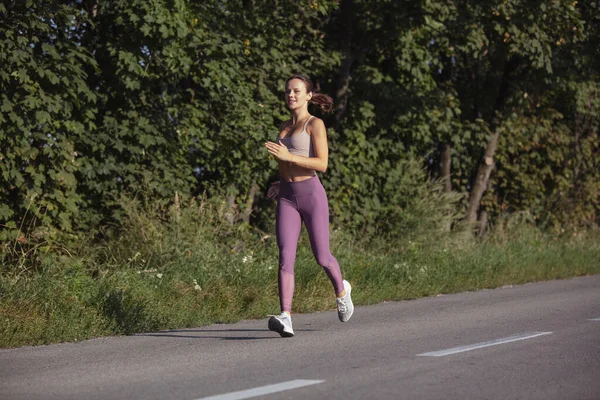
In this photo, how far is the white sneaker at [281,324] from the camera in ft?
28.0

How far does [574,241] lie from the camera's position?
21734 millimetres

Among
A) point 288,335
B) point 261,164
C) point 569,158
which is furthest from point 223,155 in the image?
point 569,158

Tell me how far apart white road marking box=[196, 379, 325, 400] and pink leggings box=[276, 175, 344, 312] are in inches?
94.2

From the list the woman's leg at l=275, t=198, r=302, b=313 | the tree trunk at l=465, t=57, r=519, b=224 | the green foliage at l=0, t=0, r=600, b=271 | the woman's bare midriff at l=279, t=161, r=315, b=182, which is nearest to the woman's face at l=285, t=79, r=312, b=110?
the woman's bare midriff at l=279, t=161, r=315, b=182

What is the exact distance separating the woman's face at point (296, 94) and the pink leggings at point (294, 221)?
0.60 metres

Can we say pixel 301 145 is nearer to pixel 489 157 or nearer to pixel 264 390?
pixel 264 390

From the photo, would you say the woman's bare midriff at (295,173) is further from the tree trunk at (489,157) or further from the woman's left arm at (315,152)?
the tree trunk at (489,157)

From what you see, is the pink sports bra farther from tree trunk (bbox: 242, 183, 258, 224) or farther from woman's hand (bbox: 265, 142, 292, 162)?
tree trunk (bbox: 242, 183, 258, 224)

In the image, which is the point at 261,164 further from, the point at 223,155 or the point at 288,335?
the point at 288,335

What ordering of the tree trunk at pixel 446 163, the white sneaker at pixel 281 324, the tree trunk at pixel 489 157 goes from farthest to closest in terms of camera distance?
the tree trunk at pixel 489 157 → the tree trunk at pixel 446 163 → the white sneaker at pixel 281 324

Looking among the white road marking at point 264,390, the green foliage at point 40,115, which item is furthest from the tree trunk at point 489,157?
the white road marking at point 264,390

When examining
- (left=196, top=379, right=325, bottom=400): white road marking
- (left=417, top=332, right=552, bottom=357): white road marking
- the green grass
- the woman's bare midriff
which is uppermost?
the woman's bare midriff

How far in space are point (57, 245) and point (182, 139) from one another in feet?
8.24

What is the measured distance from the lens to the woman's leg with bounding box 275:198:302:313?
8.66 meters
